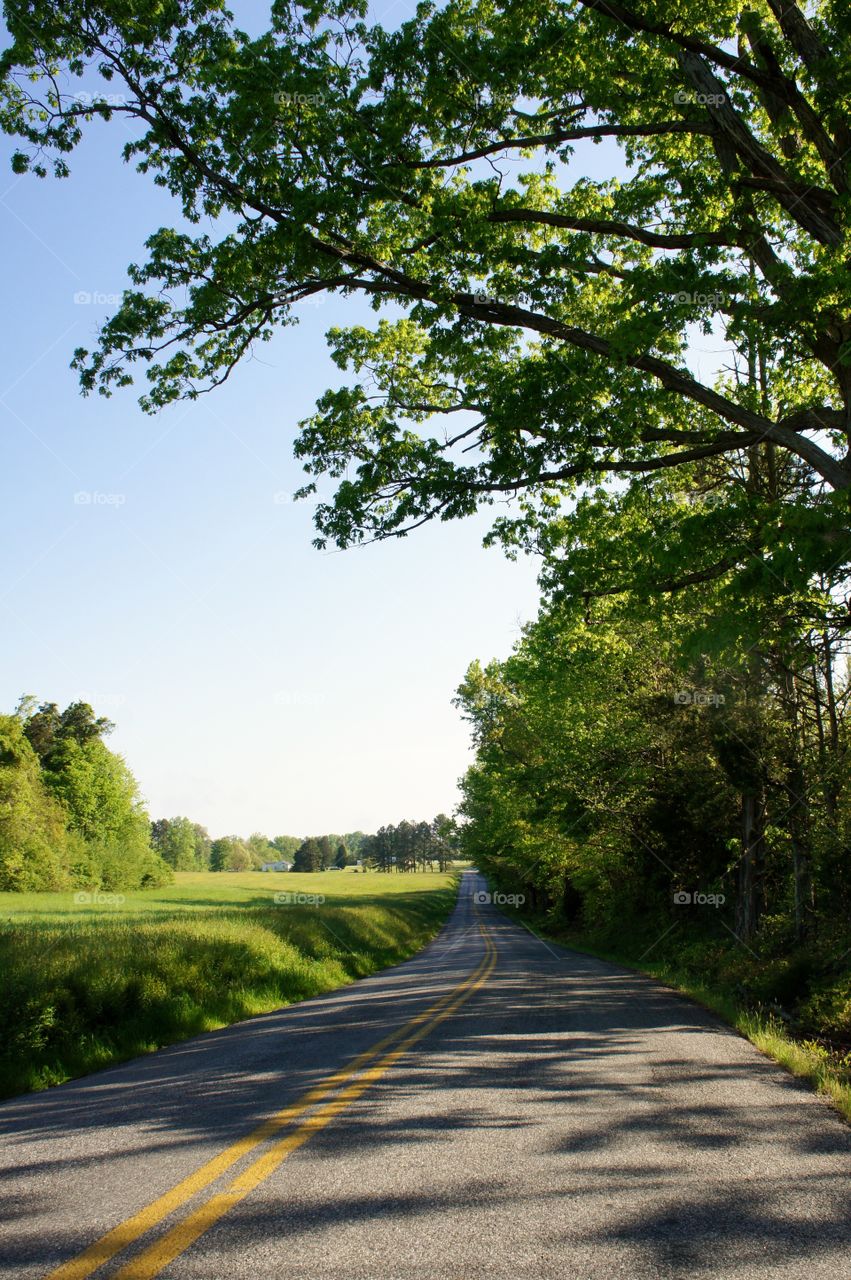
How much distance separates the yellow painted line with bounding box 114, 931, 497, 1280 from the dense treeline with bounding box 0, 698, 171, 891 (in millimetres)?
57288

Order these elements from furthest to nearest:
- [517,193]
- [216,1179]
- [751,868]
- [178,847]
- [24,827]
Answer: [178,847] < [24,827] < [751,868] < [517,193] < [216,1179]

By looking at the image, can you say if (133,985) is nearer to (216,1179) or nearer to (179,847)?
(216,1179)

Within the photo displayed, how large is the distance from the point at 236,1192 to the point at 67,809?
252ft

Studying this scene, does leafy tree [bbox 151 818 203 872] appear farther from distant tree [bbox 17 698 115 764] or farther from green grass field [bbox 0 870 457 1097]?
green grass field [bbox 0 870 457 1097]

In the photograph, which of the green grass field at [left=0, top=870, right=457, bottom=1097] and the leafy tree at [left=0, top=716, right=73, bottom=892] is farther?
the leafy tree at [left=0, top=716, right=73, bottom=892]

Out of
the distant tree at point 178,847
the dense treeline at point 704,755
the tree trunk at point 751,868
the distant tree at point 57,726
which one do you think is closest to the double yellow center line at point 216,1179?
the dense treeline at point 704,755

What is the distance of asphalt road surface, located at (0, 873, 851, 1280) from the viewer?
137 inches

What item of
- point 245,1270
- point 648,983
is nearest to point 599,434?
point 245,1270

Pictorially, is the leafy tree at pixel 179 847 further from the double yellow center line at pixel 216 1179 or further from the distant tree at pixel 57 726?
the double yellow center line at pixel 216 1179

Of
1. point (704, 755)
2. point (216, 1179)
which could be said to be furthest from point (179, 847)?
point (216, 1179)

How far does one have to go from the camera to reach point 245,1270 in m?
3.32

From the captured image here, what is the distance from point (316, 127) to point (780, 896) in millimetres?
20858

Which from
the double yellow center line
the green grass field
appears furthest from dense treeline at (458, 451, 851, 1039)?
the green grass field

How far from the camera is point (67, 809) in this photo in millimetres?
74000
